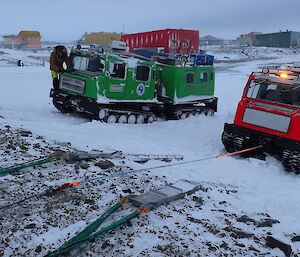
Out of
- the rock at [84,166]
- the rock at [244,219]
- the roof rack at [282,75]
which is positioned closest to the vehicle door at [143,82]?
the roof rack at [282,75]

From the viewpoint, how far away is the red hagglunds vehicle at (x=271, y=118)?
25.7 feet

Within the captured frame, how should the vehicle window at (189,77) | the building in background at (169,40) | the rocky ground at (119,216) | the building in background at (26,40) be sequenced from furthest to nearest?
the building in background at (26,40), the building in background at (169,40), the vehicle window at (189,77), the rocky ground at (119,216)

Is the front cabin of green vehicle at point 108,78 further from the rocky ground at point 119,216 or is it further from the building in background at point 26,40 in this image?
the building in background at point 26,40

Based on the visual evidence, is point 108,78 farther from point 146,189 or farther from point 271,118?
point 146,189

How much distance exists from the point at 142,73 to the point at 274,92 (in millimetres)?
5341

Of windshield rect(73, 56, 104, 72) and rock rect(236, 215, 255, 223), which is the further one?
windshield rect(73, 56, 104, 72)

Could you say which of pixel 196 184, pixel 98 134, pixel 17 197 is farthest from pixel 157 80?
pixel 17 197

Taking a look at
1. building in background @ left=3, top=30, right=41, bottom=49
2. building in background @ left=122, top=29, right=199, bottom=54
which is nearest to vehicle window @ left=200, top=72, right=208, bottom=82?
building in background @ left=122, top=29, right=199, bottom=54

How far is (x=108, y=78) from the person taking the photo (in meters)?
11.4

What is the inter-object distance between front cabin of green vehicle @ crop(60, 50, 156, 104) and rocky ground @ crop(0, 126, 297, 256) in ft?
16.3

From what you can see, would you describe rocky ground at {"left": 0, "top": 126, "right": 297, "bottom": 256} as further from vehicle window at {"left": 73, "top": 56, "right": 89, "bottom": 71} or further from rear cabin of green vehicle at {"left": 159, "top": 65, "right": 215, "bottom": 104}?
rear cabin of green vehicle at {"left": 159, "top": 65, "right": 215, "bottom": 104}

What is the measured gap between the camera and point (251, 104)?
873cm

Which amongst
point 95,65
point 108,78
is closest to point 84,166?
point 108,78

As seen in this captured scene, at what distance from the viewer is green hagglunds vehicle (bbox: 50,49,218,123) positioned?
11367 mm
